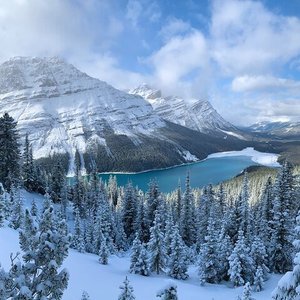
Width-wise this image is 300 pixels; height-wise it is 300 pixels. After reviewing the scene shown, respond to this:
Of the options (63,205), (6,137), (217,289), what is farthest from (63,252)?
(63,205)

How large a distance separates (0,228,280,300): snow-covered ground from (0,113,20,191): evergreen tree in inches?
1167

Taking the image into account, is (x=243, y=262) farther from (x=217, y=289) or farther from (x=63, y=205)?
(x=63, y=205)

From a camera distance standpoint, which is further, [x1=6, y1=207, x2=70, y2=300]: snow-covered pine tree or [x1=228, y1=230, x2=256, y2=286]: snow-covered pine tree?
[x1=228, y1=230, x2=256, y2=286]: snow-covered pine tree

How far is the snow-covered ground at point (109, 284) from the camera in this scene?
916 inches

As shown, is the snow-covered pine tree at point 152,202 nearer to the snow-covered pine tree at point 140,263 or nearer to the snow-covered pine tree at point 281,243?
the snow-covered pine tree at point 281,243

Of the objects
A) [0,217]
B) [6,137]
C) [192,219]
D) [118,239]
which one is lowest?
[118,239]

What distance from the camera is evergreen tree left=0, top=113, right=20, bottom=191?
183 feet

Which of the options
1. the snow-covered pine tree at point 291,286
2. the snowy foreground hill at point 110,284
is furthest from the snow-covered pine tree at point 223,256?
the snow-covered pine tree at point 291,286

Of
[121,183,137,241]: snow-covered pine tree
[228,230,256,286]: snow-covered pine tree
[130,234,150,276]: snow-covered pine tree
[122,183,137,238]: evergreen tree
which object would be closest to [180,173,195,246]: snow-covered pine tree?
[121,183,137,241]: snow-covered pine tree

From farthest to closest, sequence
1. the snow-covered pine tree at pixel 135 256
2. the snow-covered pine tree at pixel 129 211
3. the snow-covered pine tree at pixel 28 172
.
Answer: the snow-covered pine tree at pixel 28 172 → the snow-covered pine tree at pixel 129 211 → the snow-covered pine tree at pixel 135 256

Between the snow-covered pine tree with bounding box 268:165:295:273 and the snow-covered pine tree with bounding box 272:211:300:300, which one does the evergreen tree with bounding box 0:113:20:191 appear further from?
the snow-covered pine tree with bounding box 272:211:300:300

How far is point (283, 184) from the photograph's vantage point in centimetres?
4047

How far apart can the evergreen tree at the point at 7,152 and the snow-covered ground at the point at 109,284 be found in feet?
97.3

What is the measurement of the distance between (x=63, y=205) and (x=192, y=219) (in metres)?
30.6
